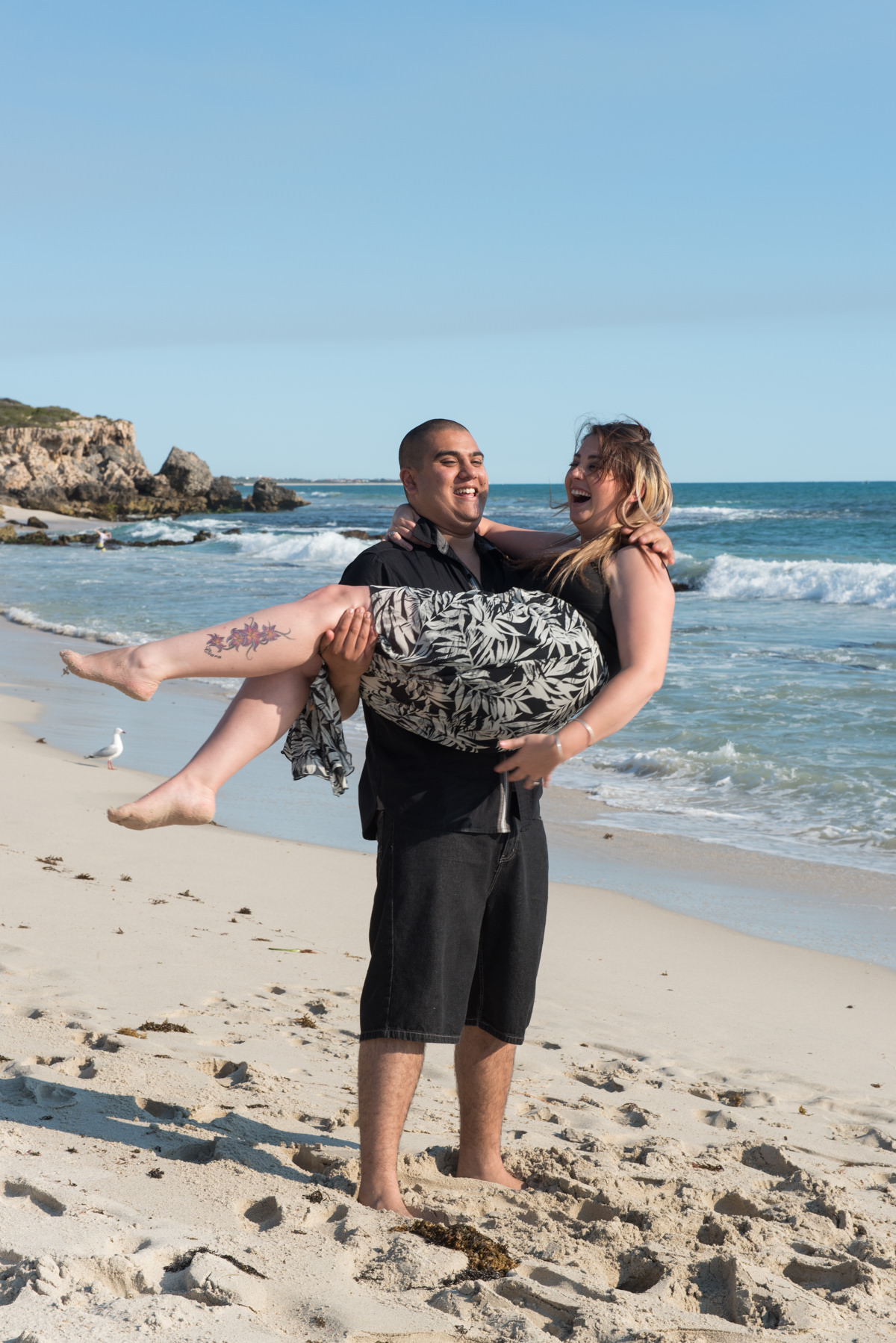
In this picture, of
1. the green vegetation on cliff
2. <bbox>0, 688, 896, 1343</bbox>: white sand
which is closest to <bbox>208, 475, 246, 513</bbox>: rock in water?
the green vegetation on cliff

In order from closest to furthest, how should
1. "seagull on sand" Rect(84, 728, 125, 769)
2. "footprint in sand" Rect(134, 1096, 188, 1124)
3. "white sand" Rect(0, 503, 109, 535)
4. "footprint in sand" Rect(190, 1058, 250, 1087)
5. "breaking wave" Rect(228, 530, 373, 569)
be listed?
"footprint in sand" Rect(134, 1096, 188, 1124) < "footprint in sand" Rect(190, 1058, 250, 1087) < "seagull on sand" Rect(84, 728, 125, 769) < "breaking wave" Rect(228, 530, 373, 569) < "white sand" Rect(0, 503, 109, 535)

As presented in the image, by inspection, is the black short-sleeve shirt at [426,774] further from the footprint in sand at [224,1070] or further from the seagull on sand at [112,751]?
the seagull on sand at [112,751]

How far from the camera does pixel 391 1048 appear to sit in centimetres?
297

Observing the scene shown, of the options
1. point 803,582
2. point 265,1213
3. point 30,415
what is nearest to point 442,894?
point 265,1213

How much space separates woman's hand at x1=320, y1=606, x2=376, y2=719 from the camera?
2916 millimetres

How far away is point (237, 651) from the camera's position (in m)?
2.93

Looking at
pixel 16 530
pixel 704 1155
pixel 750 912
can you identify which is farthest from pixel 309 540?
pixel 704 1155

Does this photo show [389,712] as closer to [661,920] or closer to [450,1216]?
[450,1216]

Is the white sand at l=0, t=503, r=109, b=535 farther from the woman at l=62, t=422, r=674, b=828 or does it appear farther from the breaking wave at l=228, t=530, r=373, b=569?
the woman at l=62, t=422, r=674, b=828

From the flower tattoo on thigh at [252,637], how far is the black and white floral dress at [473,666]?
212mm

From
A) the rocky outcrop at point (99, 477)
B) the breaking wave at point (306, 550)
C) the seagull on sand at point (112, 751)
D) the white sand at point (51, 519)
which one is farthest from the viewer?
the rocky outcrop at point (99, 477)

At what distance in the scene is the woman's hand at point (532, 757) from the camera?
288 cm

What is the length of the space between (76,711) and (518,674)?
8.88 metres

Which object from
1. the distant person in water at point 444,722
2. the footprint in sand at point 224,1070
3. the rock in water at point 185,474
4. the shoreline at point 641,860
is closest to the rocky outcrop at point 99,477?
the rock in water at point 185,474
